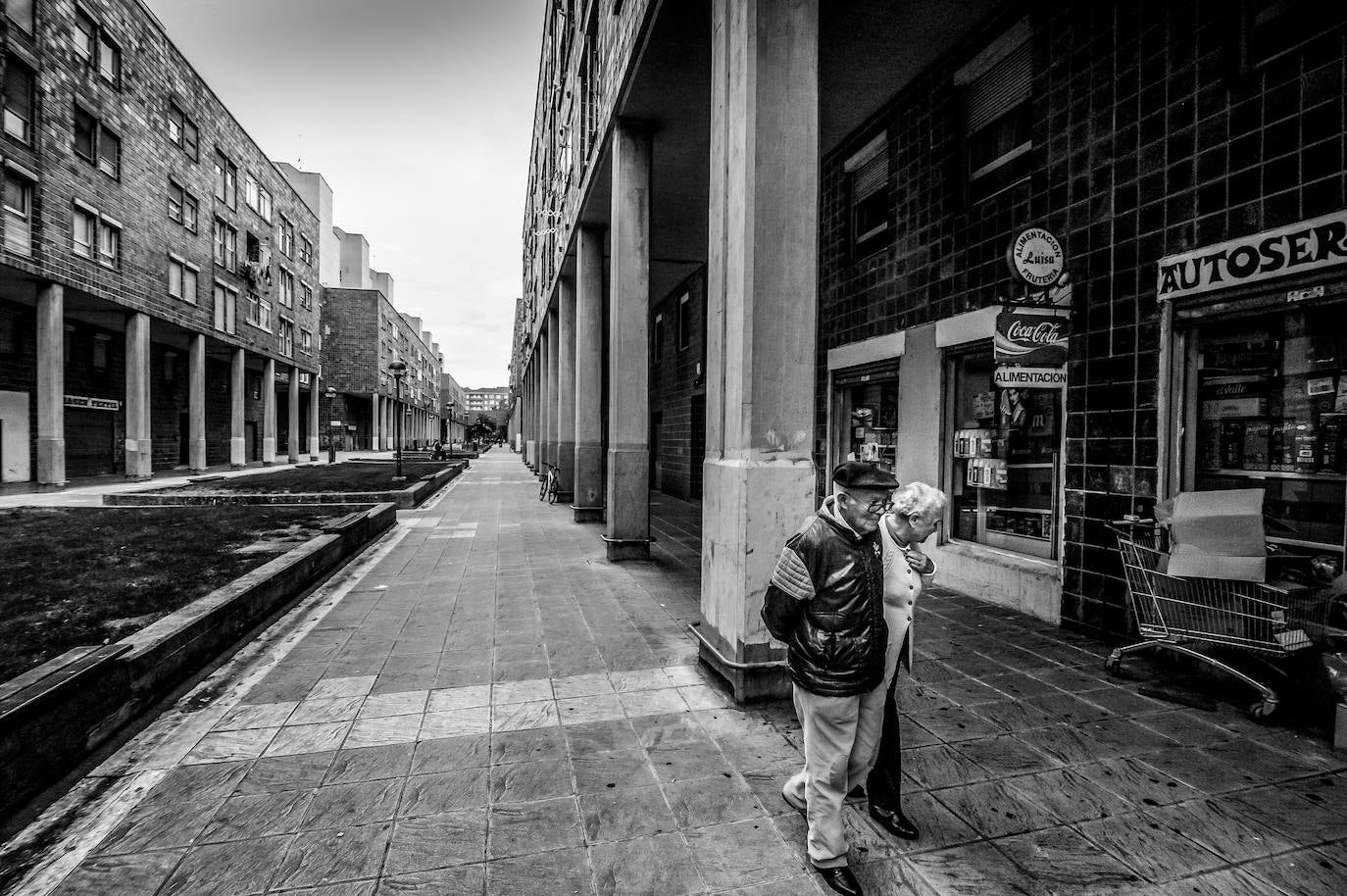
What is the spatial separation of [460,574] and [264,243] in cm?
3510

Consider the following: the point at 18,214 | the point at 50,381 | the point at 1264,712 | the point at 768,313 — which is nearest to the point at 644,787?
the point at 768,313

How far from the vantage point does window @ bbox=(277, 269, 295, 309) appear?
124 feet

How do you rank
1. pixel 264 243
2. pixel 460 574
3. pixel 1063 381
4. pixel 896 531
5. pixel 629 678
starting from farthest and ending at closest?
pixel 264 243 → pixel 460 574 → pixel 1063 381 → pixel 629 678 → pixel 896 531

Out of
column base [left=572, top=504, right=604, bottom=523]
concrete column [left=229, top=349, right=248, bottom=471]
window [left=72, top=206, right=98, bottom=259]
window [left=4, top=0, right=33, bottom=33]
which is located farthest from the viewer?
concrete column [left=229, top=349, right=248, bottom=471]

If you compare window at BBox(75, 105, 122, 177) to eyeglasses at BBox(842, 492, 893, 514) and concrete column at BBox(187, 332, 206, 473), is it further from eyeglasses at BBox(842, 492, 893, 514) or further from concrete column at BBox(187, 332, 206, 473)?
eyeglasses at BBox(842, 492, 893, 514)

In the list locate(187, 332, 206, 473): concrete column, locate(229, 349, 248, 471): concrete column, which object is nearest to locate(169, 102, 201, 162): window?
locate(187, 332, 206, 473): concrete column

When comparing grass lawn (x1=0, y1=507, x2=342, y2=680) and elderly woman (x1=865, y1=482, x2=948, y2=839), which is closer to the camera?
elderly woman (x1=865, y1=482, x2=948, y2=839)

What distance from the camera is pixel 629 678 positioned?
183 inches

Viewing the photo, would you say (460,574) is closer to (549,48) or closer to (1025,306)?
(1025,306)

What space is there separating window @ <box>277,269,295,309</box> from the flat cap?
42.7 meters

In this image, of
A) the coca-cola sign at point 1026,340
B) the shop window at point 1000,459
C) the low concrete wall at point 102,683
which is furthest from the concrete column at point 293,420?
the coca-cola sign at point 1026,340

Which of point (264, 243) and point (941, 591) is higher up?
point (264, 243)

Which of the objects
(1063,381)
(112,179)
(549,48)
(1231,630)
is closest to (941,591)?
(1063,381)

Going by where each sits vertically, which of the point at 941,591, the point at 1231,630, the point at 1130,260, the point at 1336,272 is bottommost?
the point at 941,591
